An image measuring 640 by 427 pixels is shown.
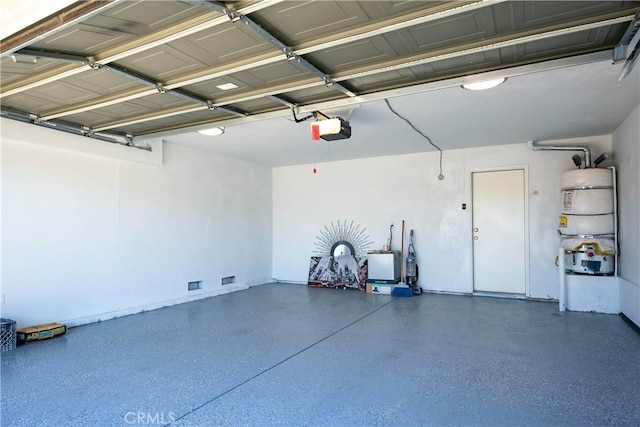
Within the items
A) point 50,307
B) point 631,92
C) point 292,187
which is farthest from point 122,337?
point 631,92

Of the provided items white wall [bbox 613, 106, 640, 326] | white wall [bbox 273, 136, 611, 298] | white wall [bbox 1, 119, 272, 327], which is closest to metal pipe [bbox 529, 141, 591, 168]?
white wall [bbox 273, 136, 611, 298]

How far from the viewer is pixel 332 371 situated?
314 centimetres

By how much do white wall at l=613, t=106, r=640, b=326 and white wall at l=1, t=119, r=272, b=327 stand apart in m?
5.78

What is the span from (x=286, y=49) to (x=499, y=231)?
5.13 m

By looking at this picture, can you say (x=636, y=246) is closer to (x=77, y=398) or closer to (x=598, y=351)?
(x=598, y=351)

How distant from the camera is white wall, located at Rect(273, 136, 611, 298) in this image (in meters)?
6.04

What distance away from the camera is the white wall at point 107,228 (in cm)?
421

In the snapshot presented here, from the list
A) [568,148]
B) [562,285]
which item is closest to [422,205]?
[568,148]

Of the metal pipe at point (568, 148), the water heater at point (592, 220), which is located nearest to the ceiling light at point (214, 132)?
the metal pipe at point (568, 148)

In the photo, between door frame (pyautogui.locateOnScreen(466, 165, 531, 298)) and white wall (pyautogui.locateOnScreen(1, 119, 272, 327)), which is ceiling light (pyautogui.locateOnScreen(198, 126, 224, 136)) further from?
door frame (pyautogui.locateOnScreen(466, 165, 531, 298))

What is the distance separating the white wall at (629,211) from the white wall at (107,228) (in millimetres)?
5782

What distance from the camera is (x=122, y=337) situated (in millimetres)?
4164

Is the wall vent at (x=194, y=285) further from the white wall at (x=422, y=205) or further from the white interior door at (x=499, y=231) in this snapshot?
the white interior door at (x=499, y=231)

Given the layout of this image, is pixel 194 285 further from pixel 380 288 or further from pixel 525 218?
pixel 525 218
